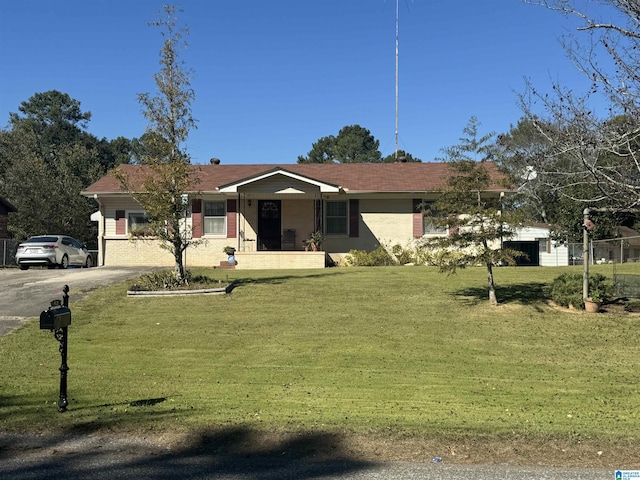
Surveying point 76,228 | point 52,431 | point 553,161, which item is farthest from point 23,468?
point 76,228

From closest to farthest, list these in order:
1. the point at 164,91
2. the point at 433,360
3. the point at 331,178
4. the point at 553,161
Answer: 1. the point at 433,360
2. the point at 553,161
3. the point at 164,91
4. the point at 331,178

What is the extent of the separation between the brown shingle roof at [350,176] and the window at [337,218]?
90 cm

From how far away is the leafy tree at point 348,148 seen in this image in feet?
229

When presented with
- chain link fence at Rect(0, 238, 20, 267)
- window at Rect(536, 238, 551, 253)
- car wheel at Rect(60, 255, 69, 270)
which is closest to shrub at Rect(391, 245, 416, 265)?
window at Rect(536, 238, 551, 253)

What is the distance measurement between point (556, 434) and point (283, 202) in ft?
64.0

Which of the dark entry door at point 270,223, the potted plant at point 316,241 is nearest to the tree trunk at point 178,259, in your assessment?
the potted plant at point 316,241

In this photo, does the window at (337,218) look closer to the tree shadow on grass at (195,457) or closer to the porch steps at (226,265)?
the porch steps at (226,265)

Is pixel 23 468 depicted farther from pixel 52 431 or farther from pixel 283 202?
pixel 283 202

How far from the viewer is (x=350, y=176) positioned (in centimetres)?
2569

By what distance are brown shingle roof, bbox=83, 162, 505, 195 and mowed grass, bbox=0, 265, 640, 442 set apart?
9664 millimetres

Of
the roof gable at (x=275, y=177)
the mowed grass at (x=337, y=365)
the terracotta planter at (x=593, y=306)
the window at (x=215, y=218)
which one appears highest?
the roof gable at (x=275, y=177)

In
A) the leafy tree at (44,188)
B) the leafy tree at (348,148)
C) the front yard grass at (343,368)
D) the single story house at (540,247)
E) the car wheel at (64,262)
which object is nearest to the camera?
the front yard grass at (343,368)

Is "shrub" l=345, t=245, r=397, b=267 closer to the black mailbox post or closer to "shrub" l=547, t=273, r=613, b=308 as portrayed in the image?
"shrub" l=547, t=273, r=613, b=308

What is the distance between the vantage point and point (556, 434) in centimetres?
520
